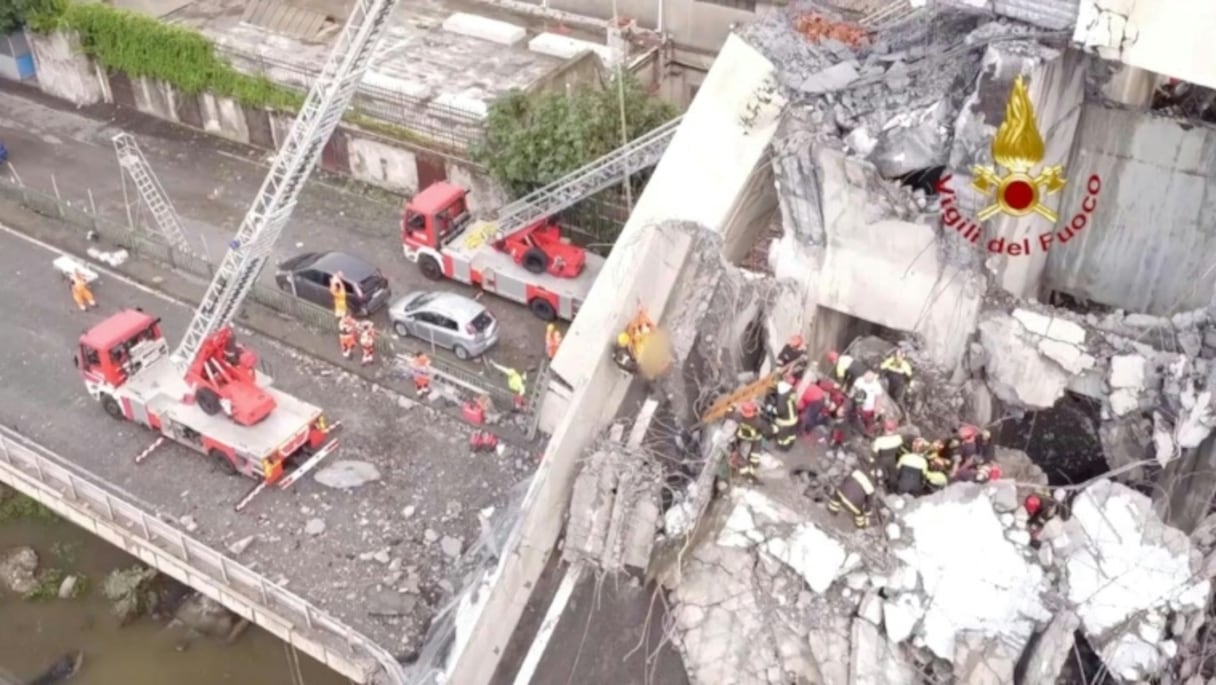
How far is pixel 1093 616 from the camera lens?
45.4 feet

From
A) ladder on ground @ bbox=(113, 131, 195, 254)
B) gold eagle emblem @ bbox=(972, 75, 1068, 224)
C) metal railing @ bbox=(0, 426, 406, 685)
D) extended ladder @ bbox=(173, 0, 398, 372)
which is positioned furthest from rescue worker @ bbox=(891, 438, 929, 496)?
ladder on ground @ bbox=(113, 131, 195, 254)

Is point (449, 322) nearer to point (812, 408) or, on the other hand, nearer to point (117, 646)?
point (117, 646)

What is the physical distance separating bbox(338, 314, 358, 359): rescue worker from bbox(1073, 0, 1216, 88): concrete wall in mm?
15589

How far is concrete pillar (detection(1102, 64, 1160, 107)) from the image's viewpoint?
17.8 metres

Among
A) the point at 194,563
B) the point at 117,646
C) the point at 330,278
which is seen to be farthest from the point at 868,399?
the point at 117,646

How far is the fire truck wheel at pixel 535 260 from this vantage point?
85.1ft

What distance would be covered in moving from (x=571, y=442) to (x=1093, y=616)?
272 inches

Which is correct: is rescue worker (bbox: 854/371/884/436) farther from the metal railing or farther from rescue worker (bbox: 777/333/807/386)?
the metal railing

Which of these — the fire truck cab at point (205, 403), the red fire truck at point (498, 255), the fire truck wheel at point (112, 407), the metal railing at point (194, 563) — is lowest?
the metal railing at point (194, 563)

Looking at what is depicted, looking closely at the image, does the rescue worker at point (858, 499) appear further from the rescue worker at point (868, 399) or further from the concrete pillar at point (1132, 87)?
the concrete pillar at point (1132, 87)

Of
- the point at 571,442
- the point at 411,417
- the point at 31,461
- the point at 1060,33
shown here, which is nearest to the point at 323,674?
the point at 411,417

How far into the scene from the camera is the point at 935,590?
14383mm

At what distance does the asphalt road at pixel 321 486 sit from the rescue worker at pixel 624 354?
5.00 m

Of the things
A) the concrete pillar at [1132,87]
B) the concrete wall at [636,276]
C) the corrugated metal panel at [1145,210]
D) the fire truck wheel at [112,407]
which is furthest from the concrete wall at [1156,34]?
the fire truck wheel at [112,407]
